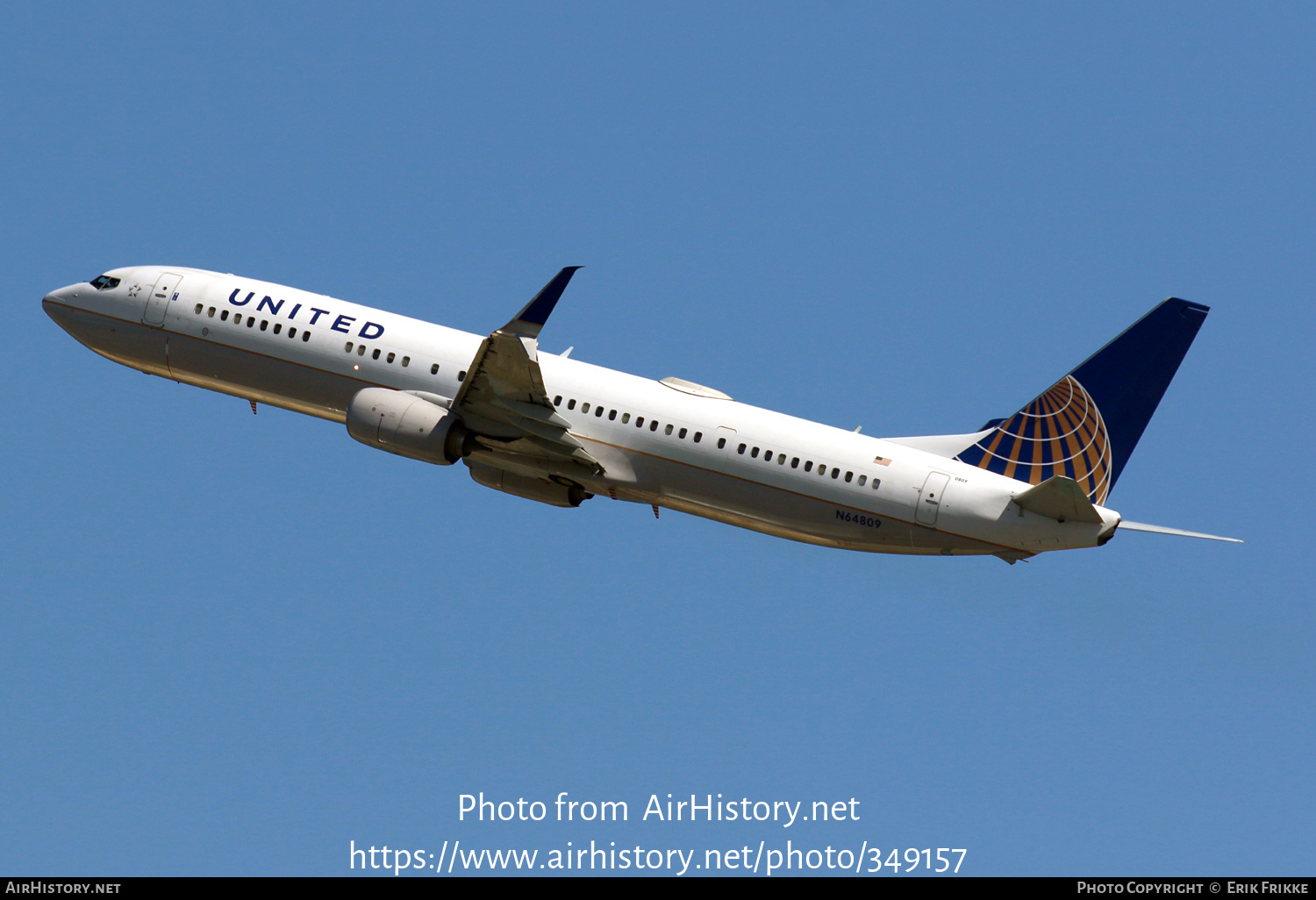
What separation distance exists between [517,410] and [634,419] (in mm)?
3068

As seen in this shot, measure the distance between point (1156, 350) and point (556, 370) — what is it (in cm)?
1558

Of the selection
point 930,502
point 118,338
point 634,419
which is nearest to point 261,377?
point 118,338

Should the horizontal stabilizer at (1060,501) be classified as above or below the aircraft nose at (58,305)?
below

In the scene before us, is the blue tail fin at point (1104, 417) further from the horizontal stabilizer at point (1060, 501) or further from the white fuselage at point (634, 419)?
the horizontal stabilizer at point (1060, 501)

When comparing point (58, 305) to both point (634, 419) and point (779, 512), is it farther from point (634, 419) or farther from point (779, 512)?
point (779, 512)

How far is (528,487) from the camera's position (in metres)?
44.6

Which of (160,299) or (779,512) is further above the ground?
(160,299)

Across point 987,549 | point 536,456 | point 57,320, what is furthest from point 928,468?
point 57,320

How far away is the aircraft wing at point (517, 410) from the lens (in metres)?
40.6

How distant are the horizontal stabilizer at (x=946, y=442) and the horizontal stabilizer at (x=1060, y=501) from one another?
3.09 m

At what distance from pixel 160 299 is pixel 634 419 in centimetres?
1467

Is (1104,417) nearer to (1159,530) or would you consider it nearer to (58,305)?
(1159,530)

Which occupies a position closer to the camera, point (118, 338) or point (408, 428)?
point (408, 428)

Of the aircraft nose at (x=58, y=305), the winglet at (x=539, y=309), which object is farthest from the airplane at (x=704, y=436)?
the aircraft nose at (x=58, y=305)
